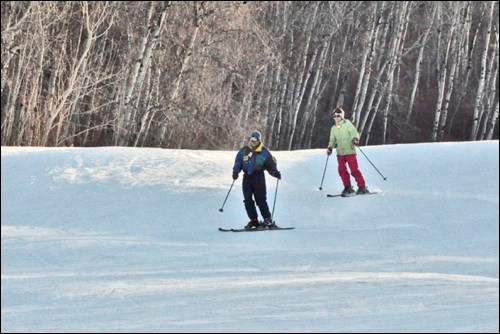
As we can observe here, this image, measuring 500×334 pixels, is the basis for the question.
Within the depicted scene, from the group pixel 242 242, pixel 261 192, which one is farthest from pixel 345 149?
pixel 242 242

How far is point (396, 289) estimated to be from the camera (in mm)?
7824

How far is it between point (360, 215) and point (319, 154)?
5028 millimetres

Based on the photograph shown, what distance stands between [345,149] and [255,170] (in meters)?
2.55

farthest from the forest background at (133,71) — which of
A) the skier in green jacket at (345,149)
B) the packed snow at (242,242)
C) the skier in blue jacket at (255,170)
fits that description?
the skier in blue jacket at (255,170)

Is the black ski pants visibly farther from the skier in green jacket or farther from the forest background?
the forest background

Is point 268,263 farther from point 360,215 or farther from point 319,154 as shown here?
point 319,154

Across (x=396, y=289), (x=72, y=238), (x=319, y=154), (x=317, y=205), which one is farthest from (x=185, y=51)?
(x=396, y=289)

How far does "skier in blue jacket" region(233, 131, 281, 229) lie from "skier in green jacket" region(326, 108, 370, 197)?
2.22 meters

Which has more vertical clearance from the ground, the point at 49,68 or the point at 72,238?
the point at 49,68

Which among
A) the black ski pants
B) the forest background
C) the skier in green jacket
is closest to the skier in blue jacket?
the black ski pants

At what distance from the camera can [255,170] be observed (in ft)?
38.9

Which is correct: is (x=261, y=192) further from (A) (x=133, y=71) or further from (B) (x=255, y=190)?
(A) (x=133, y=71)

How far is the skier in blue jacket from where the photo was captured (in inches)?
465

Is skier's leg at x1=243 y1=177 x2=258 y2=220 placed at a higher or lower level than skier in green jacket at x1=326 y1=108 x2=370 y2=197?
lower
